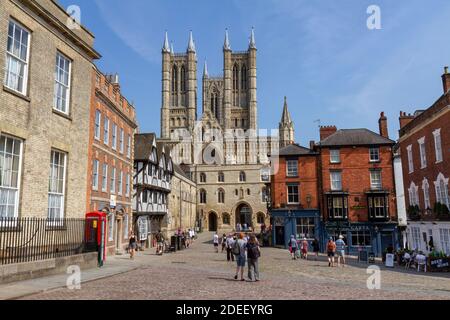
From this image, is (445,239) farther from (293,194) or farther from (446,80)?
(293,194)

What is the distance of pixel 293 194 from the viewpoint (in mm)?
37312

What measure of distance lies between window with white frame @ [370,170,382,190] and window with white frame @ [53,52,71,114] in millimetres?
28537

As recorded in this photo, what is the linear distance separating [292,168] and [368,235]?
944 cm

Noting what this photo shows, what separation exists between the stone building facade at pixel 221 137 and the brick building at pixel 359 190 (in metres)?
31.9

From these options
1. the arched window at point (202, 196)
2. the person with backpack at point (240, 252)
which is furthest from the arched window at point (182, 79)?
the person with backpack at point (240, 252)

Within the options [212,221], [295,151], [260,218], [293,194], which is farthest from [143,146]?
[212,221]

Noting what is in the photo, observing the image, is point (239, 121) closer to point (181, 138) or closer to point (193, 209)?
point (181, 138)

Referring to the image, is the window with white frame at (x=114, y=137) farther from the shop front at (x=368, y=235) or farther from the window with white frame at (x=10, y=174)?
the shop front at (x=368, y=235)

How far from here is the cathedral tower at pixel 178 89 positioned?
97.9m

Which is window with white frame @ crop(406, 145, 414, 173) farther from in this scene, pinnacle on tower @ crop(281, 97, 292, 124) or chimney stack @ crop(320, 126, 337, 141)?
pinnacle on tower @ crop(281, 97, 292, 124)

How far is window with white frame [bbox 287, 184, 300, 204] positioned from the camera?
37.2 m

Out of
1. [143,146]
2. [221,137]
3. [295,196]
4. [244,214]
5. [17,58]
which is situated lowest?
[244,214]

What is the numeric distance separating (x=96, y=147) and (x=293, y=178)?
21.3 metres
